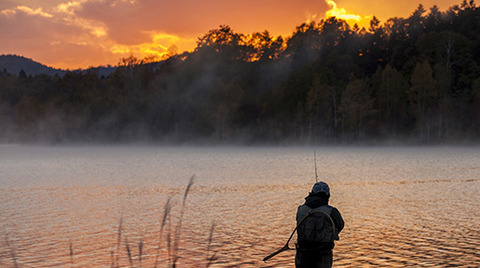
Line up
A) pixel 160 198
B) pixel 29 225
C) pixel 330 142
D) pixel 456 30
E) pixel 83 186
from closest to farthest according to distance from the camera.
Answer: pixel 29 225 < pixel 160 198 < pixel 83 186 < pixel 330 142 < pixel 456 30

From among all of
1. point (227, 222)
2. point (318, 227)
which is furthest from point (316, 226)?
point (227, 222)

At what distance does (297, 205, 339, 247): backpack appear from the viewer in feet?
32.3

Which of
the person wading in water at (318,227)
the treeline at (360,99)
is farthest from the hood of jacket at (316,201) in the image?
the treeline at (360,99)

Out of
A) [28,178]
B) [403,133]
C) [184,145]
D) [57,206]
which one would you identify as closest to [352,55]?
[403,133]

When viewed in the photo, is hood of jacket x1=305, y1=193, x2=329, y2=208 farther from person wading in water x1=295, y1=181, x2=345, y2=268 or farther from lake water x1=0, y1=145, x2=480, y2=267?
lake water x1=0, y1=145, x2=480, y2=267

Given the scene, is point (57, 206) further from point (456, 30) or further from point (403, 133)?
point (456, 30)

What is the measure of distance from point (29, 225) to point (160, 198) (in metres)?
12.3

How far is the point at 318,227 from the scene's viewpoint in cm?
994

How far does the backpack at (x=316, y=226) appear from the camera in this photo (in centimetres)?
984

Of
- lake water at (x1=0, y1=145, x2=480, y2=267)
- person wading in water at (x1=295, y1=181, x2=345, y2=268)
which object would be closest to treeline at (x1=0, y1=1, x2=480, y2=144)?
lake water at (x1=0, y1=145, x2=480, y2=267)

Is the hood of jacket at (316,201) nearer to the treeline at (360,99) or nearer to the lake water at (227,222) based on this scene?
the lake water at (227,222)

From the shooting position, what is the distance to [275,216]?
1033 inches

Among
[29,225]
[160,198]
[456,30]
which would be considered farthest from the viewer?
[456,30]

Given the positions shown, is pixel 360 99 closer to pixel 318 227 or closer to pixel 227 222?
pixel 227 222
